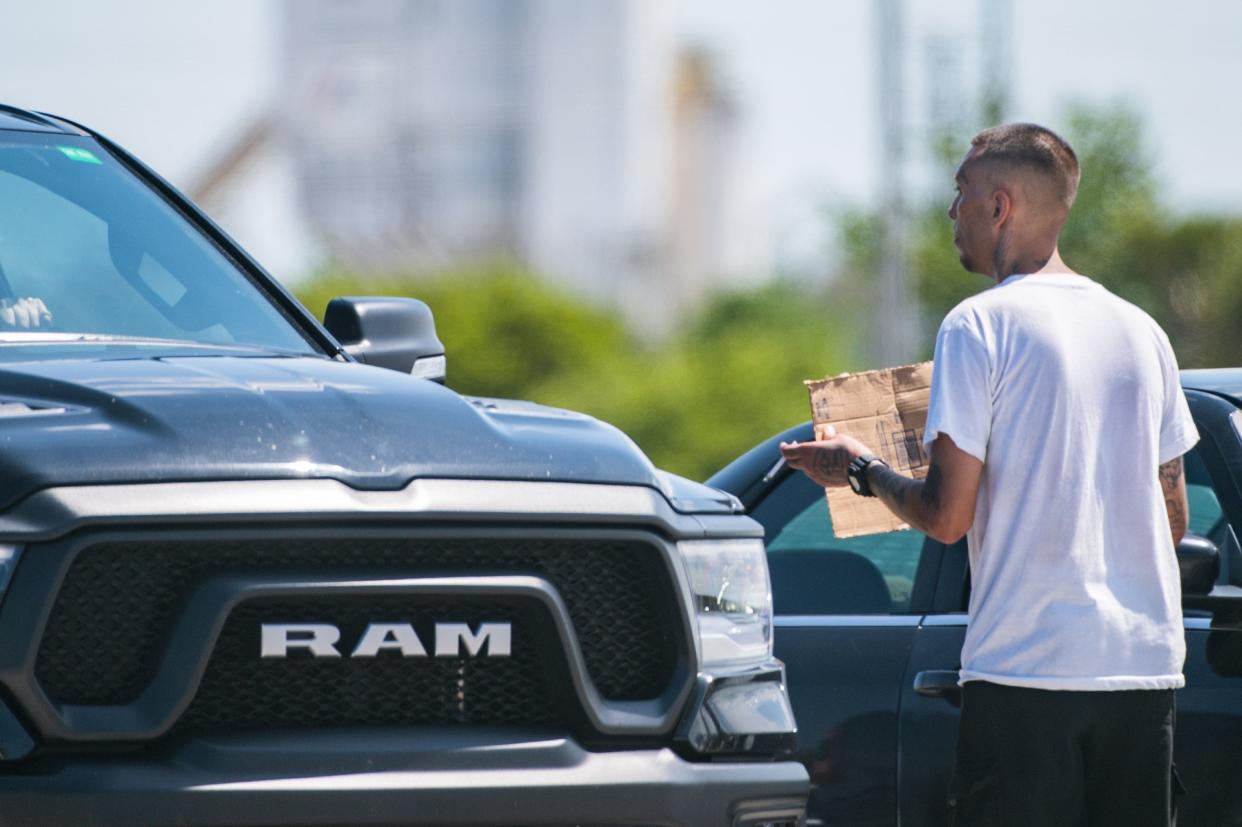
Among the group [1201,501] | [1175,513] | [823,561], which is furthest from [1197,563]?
[823,561]

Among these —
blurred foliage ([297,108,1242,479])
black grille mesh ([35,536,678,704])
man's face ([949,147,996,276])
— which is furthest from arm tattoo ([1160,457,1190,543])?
blurred foliage ([297,108,1242,479])

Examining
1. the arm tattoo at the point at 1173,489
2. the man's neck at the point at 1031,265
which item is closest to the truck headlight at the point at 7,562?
→ the man's neck at the point at 1031,265

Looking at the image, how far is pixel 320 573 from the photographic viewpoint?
304cm

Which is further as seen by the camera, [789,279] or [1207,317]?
[789,279]

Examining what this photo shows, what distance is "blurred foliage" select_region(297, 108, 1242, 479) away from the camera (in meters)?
42.9

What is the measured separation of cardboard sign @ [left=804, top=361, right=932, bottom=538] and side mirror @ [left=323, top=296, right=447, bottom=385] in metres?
0.85

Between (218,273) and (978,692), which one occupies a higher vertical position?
(218,273)

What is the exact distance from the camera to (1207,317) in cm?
3650

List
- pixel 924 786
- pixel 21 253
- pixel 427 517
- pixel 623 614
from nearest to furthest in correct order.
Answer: pixel 427 517, pixel 623 614, pixel 21 253, pixel 924 786

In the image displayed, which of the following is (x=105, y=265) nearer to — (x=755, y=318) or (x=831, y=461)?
(x=831, y=461)

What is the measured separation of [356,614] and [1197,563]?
2.05 m

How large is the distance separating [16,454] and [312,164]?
108866mm

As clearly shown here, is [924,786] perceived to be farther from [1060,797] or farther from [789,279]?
[789,279]

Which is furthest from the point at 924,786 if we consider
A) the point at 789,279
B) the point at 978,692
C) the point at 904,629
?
the point at 789,279
